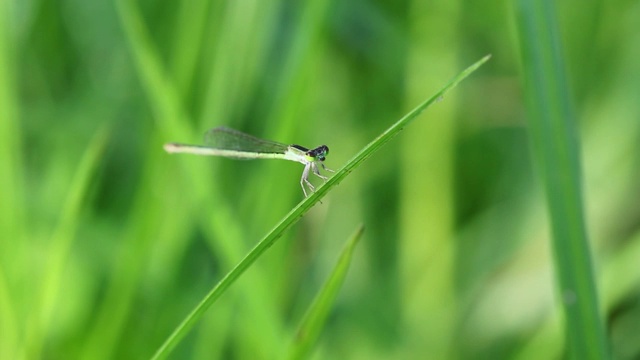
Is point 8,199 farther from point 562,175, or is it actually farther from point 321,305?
point 562,175

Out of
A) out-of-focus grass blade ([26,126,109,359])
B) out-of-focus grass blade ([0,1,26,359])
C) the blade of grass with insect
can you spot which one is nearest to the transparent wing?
out-of-focus grass blade ([26,126,109,359])

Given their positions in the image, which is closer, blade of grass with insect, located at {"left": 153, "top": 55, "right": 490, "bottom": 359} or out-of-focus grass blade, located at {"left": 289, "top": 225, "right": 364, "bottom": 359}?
blade of grass with insect, located at {"left": 153, "top": 55, "right": 490, "bottom": 359}

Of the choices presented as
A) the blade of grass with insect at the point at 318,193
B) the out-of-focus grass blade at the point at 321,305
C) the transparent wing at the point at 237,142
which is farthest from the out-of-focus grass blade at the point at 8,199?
the blade of grass with insect at the point at 318,193

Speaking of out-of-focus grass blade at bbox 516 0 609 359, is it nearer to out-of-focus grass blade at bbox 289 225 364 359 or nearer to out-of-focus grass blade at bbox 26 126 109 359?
out-of-focus grass blade at bbox 289 225 364 359

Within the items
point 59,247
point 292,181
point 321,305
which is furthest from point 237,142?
point 321,305

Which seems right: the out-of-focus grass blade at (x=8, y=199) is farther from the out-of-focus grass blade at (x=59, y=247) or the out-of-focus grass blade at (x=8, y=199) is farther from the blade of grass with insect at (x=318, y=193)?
the blade of grass with insect at (x=318, y=193)

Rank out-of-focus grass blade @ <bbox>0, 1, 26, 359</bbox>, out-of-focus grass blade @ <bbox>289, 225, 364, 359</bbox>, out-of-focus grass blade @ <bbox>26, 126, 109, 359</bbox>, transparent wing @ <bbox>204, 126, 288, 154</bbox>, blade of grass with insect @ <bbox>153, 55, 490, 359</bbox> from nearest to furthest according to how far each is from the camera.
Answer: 1. blade of grass with insect @ <bbox>153, 55, 490, 359</bbox>
2. out-of-focus grass blade @ <bbox>289, 225, 364, 359</bbox>
3. out-of-focus grass blade @ <bbox>26, 126, 109, 359</bbox>
4. out-of-focus grass blade @ <bbox>0, 1, 26, 359</bbox>
5. transparent wing @ <bbox>204, 126, 288, 154</bbox>
